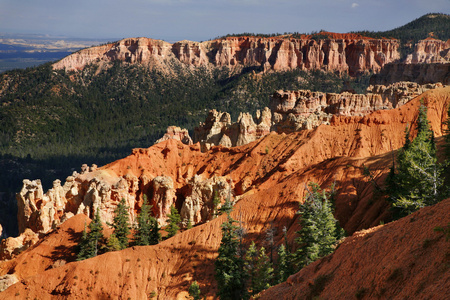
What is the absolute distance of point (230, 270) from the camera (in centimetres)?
3359

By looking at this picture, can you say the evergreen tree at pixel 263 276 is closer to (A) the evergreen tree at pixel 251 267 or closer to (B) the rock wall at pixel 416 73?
(A) the evergreen tree at pixel 251 267

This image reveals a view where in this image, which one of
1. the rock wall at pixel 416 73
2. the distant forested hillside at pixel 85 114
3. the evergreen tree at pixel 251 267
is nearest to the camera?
the evergreen tree at pixel 251 267

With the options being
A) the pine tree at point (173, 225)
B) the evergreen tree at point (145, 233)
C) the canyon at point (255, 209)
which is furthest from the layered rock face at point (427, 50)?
the evergreen tree at point (145, 233)

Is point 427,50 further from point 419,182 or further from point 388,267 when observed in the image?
point 388,267

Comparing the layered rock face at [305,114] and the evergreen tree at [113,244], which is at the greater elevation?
the layered rock face at [305,114]

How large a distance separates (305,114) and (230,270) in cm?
6990

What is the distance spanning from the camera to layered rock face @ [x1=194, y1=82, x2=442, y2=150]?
86.8m

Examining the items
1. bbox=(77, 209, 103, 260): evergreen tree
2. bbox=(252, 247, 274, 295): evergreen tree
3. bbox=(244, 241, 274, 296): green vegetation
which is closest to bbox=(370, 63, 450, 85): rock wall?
bbox=(244, 241, 274, 296): green vegetation

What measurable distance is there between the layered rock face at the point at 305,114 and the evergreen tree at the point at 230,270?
49.1 meters

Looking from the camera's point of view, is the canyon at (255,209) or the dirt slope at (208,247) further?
the dirt slope at (208,247)

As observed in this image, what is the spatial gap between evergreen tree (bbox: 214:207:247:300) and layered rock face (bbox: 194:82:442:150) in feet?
161

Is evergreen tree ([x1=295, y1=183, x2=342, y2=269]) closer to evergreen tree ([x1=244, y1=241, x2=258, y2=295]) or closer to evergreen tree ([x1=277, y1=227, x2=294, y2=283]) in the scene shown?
evergreen tree ([x1=277, y1=227, x2=294, y2=283])

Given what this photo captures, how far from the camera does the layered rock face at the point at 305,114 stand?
8675 cm

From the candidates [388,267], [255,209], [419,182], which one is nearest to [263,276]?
[419,182]
